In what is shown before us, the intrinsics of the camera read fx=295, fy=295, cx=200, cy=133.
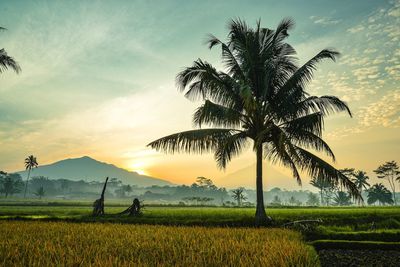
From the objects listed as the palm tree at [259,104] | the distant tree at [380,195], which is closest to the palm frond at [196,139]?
the palm tree at [259,104]

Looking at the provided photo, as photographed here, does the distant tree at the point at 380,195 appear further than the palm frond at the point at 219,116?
Yes

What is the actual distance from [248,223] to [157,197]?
178 meters

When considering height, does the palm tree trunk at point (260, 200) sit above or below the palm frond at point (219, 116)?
below

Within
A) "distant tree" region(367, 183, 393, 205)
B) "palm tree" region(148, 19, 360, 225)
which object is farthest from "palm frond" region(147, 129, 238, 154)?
"distant tree" region(367, 183, 393, 205)

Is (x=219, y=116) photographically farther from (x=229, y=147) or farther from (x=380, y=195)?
(x=380, y=195)

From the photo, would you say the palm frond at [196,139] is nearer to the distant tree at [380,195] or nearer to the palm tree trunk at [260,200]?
the palm tree trunk at [260,200]

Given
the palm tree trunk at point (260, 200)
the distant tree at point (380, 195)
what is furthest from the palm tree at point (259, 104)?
the distant tree at point (380, 195)

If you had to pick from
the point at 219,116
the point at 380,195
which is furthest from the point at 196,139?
the point at 380,195

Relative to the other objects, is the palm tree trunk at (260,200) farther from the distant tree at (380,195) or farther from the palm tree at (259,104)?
the distant tree at (380,195)

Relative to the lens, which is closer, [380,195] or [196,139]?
[196,139]

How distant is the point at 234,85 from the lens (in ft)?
41.6

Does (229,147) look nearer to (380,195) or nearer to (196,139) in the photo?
(196,139)

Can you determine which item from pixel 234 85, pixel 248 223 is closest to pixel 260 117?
pixel 234 85

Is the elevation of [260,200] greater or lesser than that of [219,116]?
lesser
